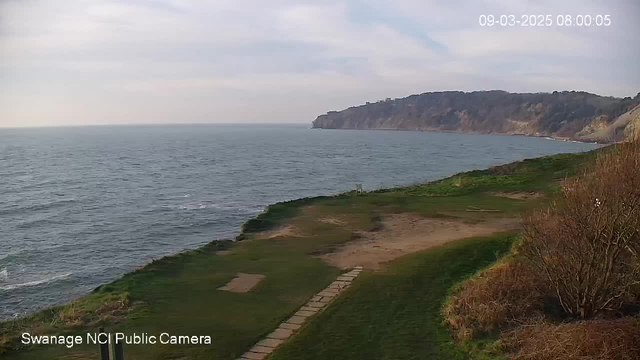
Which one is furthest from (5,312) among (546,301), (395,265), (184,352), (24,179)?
(24,179)

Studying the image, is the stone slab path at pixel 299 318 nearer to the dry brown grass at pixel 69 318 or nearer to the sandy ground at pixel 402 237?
the sandy ground at pixel 402 237

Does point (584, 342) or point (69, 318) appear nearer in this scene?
point (584, 342)

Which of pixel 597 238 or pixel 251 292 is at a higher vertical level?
pixel 597 238

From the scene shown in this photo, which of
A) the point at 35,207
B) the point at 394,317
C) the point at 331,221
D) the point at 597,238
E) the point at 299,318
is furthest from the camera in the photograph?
the point at 35,207

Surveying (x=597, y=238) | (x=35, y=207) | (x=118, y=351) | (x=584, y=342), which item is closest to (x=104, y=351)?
(x=118, y=351)

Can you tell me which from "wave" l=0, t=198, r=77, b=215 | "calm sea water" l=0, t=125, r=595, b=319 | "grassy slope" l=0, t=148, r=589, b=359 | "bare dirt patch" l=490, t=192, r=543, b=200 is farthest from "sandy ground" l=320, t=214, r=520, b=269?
"wave" l=0, t=198, r=77, b=215

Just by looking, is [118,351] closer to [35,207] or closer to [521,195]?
[521,195]

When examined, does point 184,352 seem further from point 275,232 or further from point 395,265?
point 275,232
